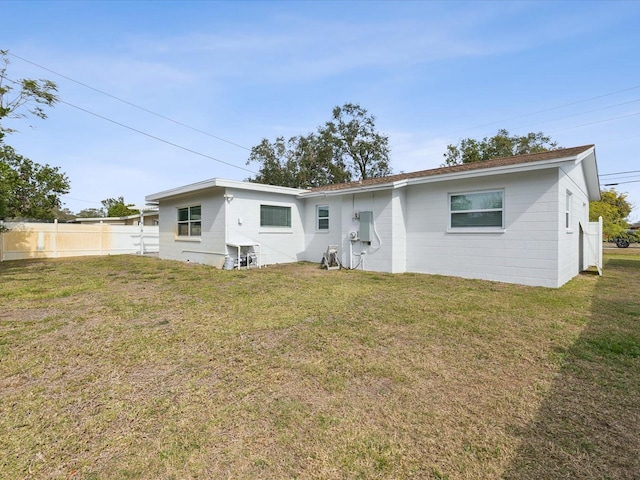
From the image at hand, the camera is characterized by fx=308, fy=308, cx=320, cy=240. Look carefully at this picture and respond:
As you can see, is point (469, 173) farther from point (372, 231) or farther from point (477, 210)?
point (372, 231)

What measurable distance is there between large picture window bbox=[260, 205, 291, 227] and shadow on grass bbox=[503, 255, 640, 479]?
9875mm

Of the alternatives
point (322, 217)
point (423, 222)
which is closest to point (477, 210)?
point (423, 222)

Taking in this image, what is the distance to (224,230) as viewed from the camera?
1084 cm

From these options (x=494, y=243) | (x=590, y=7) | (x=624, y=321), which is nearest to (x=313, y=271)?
(x=494, y=243)

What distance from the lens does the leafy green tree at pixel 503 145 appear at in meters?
24.7

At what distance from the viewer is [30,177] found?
1703 centimetres

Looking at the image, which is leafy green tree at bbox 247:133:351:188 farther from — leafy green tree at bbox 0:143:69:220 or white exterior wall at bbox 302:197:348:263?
white exterior wall at bbox 302:197:348:263

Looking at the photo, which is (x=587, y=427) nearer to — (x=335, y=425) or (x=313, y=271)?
(x=335, y=425)

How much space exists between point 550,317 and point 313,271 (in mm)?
6503

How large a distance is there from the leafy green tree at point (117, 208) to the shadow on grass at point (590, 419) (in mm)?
34012

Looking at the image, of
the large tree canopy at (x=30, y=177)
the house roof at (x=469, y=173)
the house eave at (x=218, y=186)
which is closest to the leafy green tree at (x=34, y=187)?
the large tree canopy at (x=30, y=177)

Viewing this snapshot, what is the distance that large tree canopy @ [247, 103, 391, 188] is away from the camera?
88.1 feet

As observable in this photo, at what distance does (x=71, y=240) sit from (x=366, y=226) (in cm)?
1570

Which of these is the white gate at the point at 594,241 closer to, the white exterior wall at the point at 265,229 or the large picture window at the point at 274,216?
the white exterior wall at the point at 265,229
